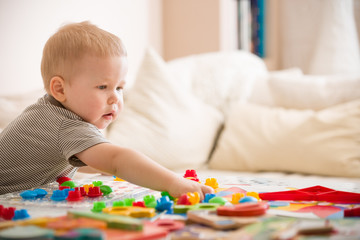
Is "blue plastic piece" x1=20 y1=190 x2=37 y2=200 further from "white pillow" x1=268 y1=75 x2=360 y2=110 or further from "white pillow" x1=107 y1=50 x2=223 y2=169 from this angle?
"white pillow" x1=268 y1=75 x2=360 y2=110

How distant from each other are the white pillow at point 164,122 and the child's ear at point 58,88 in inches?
29.8

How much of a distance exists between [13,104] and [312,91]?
3.94 ft

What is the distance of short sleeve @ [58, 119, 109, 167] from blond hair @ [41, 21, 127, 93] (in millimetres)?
115

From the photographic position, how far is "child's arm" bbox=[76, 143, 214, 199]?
2.47ft

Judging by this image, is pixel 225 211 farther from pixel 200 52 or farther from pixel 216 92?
pixel 200 52

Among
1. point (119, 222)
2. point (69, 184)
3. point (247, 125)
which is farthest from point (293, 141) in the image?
point (119, 222)

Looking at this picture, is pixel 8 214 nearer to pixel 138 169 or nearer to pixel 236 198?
pixel 138 169

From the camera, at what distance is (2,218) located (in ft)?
2.05

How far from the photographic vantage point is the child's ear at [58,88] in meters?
0.93

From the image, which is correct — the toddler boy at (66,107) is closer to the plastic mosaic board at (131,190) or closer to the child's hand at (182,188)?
the plastic mosaic board at (131,190)

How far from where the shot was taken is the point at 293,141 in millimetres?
1703

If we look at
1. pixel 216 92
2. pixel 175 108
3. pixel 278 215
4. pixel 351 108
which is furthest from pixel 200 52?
pixel 278 215

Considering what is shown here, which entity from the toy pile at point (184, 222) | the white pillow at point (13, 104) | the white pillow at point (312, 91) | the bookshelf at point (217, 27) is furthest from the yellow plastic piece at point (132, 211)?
the bookshelf at point (217, 27)

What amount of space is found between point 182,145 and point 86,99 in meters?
0.92
